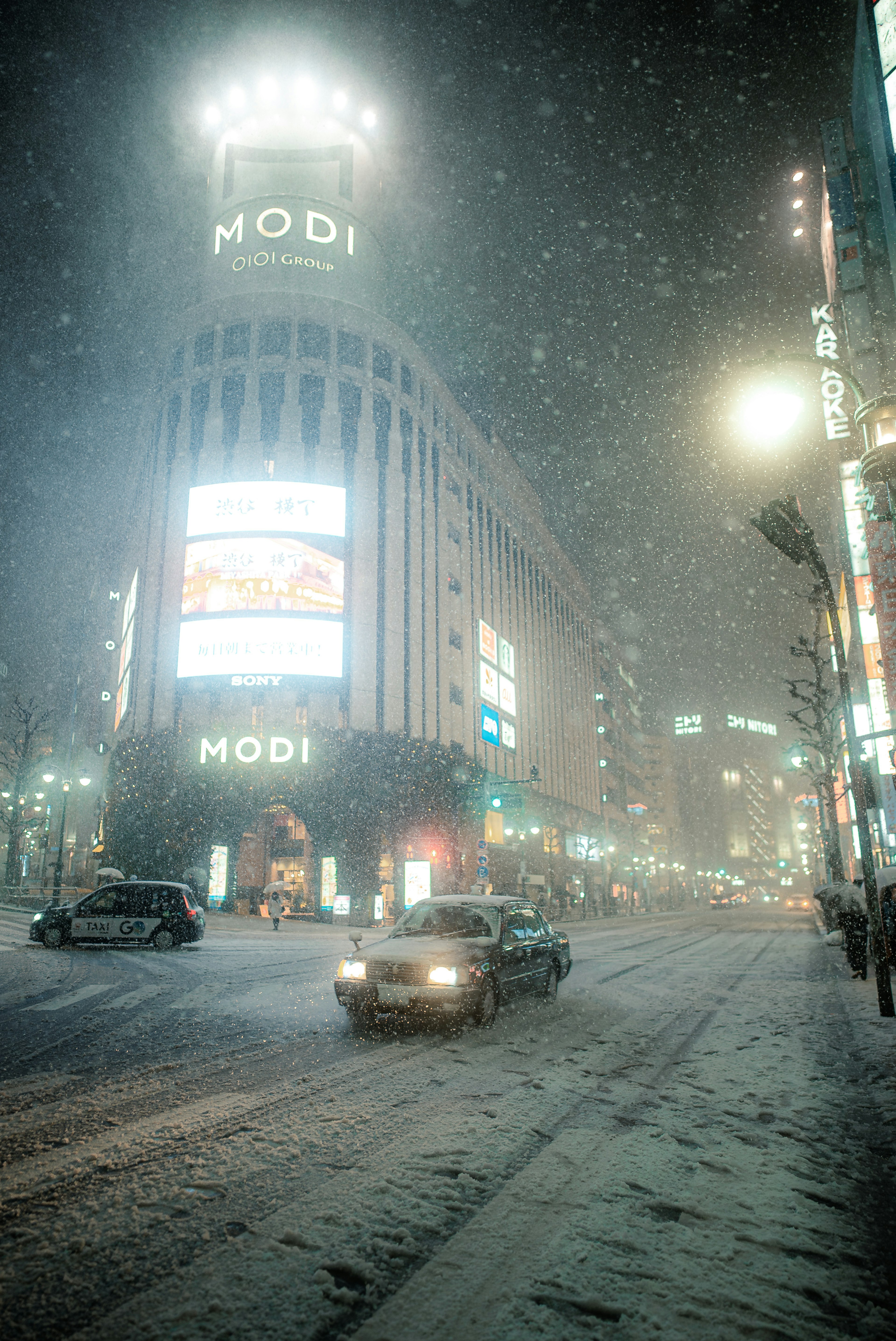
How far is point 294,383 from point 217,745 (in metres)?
24.3

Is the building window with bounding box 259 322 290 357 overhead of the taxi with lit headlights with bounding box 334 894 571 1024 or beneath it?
overhead

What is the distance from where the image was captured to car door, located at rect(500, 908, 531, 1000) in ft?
28.8

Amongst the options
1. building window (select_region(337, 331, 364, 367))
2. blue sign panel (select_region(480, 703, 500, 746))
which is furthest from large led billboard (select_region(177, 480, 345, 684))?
blue sign panel (select_region(480, 703, 500, 746))

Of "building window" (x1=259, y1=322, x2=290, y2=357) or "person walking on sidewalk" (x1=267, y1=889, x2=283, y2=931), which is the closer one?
"person walking on sidewalk" (x1=267, y1=889, x2=283, y2=931)

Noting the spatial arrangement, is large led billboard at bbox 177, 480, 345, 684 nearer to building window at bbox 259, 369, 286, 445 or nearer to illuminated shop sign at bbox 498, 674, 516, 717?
building window at bbox 259, 369, 286, 445

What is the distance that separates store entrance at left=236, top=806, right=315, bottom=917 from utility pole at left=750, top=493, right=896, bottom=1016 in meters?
34.0

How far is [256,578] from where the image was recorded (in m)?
44.1

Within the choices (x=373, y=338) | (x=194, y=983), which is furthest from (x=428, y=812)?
(x=373, y=338)

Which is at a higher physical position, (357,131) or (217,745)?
(357,131)

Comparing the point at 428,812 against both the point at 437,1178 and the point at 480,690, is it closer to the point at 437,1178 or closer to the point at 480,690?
the point at 480,690

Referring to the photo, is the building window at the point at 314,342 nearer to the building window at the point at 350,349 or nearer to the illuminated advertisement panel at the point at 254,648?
the building window at the point at 350,349

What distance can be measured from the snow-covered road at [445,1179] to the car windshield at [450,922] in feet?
3.83

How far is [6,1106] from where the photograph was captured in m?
5.18

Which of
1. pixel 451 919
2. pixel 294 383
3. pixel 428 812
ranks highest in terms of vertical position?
pixel 294 383
